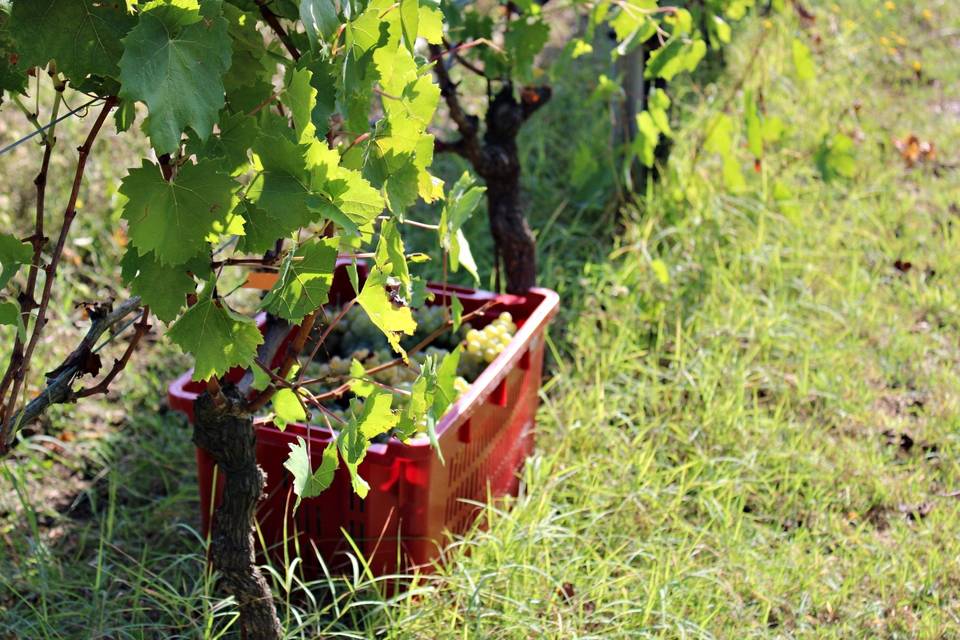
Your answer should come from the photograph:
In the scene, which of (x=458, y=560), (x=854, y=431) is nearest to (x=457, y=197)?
(x=458, y=560)

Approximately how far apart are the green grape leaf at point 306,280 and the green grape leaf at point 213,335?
2.0 inches

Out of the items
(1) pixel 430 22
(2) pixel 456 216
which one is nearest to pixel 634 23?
(2) pixel 456 216

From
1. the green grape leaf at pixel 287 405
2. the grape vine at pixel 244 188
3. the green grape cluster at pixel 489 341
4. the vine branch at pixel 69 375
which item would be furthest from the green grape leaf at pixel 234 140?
the green grape cluster at pixel 489 341

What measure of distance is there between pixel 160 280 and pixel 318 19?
389mm

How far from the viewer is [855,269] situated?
11.6 ft

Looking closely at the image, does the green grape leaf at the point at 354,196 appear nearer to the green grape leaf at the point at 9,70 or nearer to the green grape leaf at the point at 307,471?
the green grape leaf at the point at 307,471

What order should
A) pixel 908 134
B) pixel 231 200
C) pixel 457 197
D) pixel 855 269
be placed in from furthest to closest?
pixel 908 134 → pixel 855 269 → pixel 457 197 → pixel 231 200

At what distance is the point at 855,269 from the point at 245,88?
2.43 m

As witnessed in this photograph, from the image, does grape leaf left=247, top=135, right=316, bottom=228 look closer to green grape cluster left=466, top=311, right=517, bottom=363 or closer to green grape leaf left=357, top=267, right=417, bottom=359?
green grape leaf left=357, top=267, right=417, bottom=359

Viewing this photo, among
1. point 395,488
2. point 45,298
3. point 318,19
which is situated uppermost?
point 318,19

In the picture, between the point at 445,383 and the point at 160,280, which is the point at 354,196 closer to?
the point at 160,280

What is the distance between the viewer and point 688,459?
9.40 ft

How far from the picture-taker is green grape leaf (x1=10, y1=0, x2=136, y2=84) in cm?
136

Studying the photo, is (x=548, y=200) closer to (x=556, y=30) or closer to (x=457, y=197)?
(x=556, y=30)
